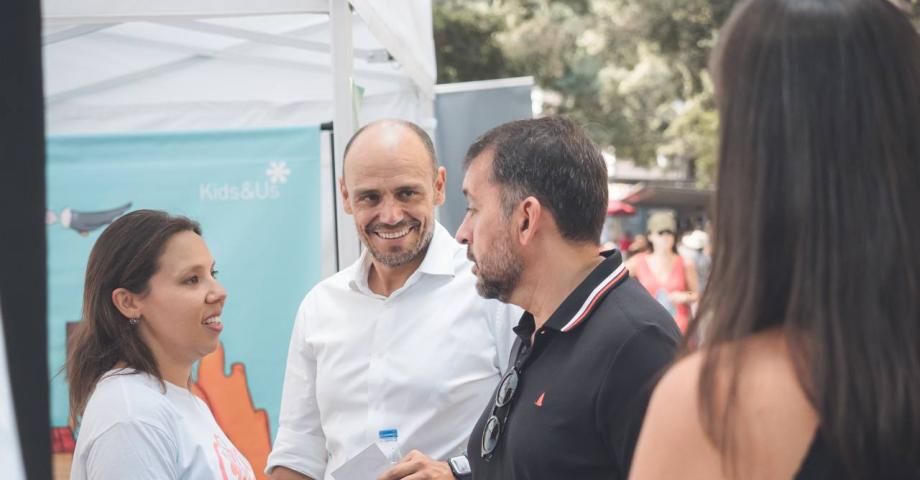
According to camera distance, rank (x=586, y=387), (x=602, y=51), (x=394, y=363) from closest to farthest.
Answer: (x=586, y=387), (x=394, y=363), (x=602, y=51)

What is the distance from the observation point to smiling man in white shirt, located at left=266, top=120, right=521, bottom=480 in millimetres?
2977

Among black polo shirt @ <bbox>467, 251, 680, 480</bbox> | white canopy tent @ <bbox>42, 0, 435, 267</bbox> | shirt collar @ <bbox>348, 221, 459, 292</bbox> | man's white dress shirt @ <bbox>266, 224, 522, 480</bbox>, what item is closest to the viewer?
black polo shirt @ <bbox>467, 251, 680, 480</bbox>

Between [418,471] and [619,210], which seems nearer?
[418,471]

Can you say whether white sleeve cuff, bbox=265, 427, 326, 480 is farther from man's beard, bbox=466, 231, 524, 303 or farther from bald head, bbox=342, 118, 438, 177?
man's beard, bbox=466, 231, 524, 303

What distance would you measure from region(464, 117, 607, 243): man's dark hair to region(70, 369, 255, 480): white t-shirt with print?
3.20 ft

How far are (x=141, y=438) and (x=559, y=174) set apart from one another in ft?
3.80

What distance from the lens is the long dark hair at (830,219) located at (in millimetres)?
1132

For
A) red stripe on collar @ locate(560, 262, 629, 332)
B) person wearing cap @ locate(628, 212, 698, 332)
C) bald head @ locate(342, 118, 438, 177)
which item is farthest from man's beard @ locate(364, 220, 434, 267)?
person wearing cap @ locate(628, 212, 698, 332)

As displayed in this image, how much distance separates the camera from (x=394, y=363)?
3029 mm

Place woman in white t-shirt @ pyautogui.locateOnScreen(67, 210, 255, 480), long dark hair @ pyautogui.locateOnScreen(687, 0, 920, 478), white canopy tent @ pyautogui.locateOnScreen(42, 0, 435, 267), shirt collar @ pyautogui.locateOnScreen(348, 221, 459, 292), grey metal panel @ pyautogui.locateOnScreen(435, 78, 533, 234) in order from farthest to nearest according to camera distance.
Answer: grey metal panel @ pyautogui.locateOnScreen(435, 78, 533, 234), white canopy tent @ pyautogui.locateOnScreen(42, 0, 435, 267), shirt collar @ pyautogui.locateOnScreen(348, 221, 459, 292), woman in white t-shirt @ pyautogui.locateOnScreen(67, 210, 255, 480), long dark hair @ pyautogui.locateOnScreen(687, 0, 920, 478)

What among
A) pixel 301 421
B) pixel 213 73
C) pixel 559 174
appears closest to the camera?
pixel 559 174

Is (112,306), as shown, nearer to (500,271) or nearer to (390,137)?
(390,137)

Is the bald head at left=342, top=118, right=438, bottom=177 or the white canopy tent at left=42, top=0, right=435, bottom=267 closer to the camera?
the bald head at left=342, top=118, right=438, bottom=177

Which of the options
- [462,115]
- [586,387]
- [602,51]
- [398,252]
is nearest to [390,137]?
[398,252]
